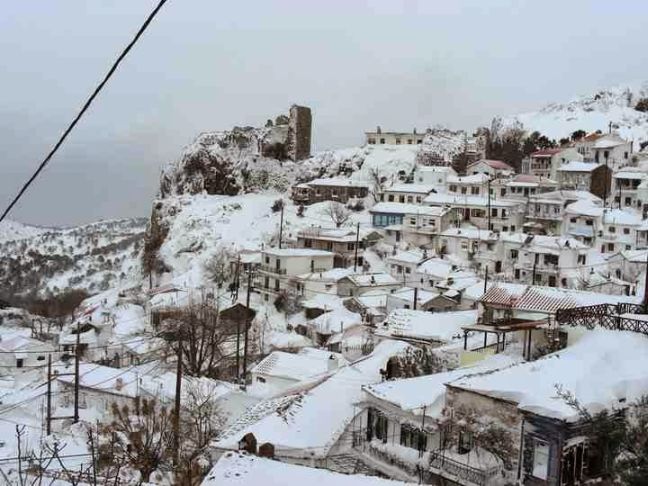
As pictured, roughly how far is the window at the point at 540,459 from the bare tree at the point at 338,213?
4257 cm

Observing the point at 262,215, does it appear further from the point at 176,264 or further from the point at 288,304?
the point at 288,304

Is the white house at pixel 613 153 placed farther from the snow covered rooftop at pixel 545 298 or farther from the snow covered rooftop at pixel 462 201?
the snow covered rooftop at pixel 545 298

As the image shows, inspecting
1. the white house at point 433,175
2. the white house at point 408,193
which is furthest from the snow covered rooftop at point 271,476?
the white house at point 433,175

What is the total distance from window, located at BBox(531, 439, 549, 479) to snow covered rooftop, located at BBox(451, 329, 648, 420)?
0.57 meters

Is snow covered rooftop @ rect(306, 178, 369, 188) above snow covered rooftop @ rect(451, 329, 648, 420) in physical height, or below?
above

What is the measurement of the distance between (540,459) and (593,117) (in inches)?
2592

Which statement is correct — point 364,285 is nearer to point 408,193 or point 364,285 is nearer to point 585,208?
point 408,193

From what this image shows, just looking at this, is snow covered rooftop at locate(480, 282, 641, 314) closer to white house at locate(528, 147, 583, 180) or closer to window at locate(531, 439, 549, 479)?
window at locate(531, 439, 549, 479)

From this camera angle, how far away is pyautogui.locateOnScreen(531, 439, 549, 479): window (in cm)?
1000

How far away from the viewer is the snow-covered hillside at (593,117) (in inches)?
2558

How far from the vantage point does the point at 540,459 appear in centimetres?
1013

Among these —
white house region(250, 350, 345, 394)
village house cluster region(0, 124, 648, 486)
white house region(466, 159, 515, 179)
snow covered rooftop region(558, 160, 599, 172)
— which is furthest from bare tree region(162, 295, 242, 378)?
snow covered rooftop region(558, 160, 599, 172)

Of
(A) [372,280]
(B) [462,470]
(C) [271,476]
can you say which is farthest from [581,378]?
(A) [372,280]

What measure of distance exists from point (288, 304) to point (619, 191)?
2628 cm
